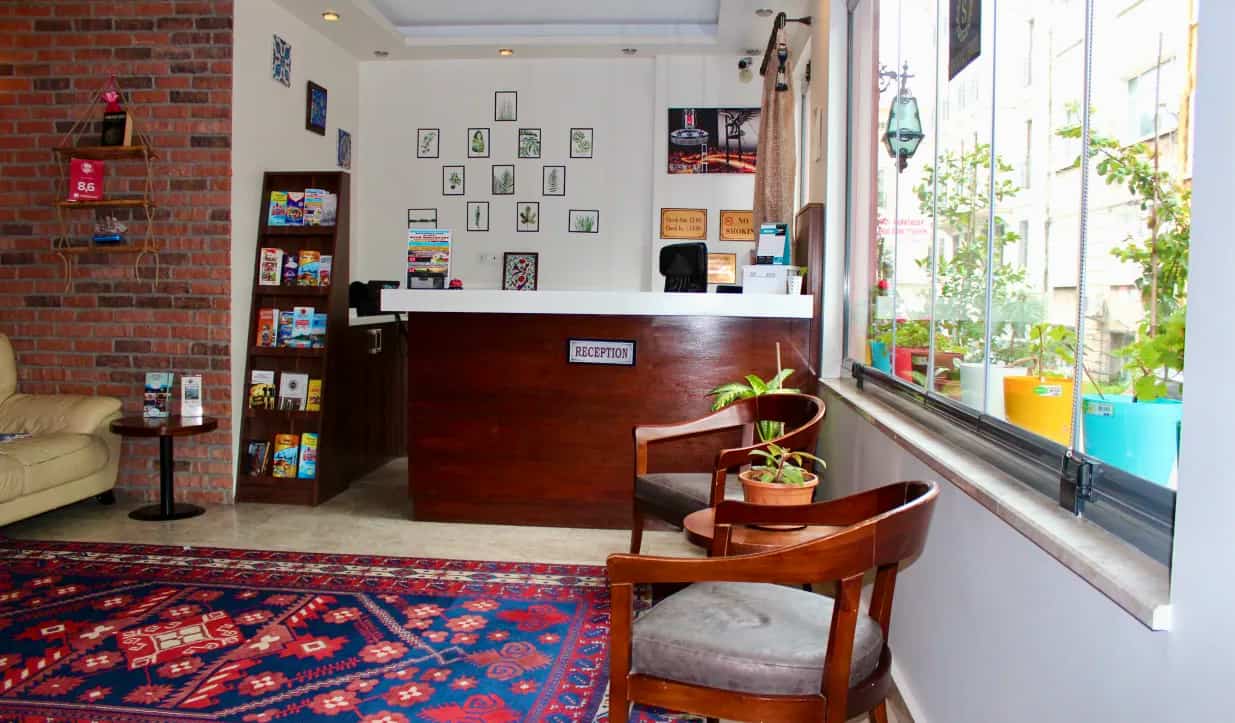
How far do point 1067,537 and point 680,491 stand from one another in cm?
192

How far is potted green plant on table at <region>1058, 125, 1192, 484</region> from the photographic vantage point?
1.34m

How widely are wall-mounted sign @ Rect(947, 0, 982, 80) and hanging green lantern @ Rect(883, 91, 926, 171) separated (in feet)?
1.50

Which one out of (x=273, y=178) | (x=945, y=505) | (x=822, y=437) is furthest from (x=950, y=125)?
(x=273, y=178)

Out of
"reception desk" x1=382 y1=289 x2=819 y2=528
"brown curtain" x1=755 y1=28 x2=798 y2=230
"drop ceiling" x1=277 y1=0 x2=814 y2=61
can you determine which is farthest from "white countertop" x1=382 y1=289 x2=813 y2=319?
"drop ceiling" x1=277 y1=0 x2=814 y2=61

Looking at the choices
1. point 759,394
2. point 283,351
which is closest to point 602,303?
point 759,394

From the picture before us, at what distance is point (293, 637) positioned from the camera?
3.07 m

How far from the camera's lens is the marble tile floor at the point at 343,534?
4.17m

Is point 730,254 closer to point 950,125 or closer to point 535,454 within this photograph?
point 535,454

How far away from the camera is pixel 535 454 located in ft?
15.0

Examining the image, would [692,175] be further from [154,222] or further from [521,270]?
[154,222]

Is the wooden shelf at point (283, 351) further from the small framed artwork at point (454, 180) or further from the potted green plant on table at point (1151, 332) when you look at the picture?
the potted green plant on table at point (1151, 332)

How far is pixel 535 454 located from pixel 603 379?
0.52 meters

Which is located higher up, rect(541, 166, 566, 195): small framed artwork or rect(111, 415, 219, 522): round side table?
rect(541, 166, 566, 195): small framed artwork

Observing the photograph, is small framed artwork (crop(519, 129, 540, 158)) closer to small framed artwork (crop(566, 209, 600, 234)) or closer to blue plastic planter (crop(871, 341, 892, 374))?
small framed artwork (crop(566, 209, 600, 234))
